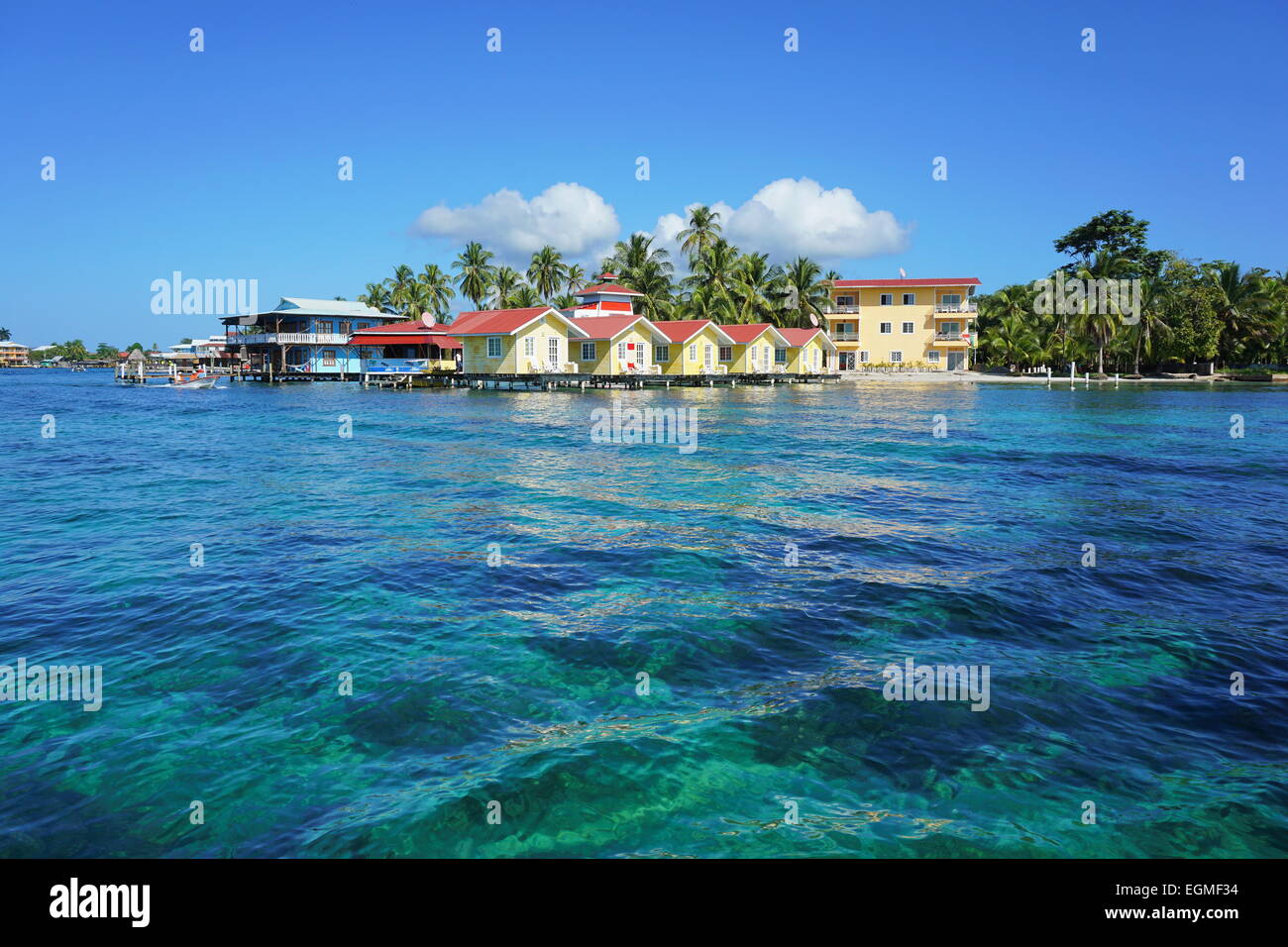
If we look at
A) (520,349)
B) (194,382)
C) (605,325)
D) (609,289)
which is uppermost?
(609,289)

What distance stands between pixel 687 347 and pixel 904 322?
1081 inches

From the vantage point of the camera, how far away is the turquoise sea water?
4.92 m

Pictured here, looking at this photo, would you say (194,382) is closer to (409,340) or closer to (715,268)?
(409,340)

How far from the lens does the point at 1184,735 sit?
6035mm

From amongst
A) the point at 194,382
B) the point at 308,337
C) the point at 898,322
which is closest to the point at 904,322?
the point at 898,322

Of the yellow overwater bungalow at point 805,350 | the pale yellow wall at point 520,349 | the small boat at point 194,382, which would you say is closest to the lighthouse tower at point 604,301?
the pale yellow wall at point 520,349

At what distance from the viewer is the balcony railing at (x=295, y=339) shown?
237ft

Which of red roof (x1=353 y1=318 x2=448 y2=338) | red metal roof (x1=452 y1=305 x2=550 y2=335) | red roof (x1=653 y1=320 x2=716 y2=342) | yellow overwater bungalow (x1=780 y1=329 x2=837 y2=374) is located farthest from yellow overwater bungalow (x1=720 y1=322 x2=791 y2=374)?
red roof (x1=353 y1=318 x2=448 y2=338)

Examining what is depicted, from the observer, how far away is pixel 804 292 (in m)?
75.6

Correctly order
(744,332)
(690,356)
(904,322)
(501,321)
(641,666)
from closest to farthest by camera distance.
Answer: (641,666) < (501,321) < (690,356) < (744,332) < (904,322)

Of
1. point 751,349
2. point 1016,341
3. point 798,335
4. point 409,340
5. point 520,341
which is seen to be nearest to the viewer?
point 520,341

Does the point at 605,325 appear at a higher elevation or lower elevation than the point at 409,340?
higher
